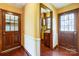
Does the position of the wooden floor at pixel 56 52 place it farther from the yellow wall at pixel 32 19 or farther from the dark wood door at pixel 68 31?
the yellow wall at pixel 32 19

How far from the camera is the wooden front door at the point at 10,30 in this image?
1.35 meters

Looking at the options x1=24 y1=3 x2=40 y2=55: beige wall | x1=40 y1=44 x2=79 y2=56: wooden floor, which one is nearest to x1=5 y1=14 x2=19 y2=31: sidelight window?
x1=24 y1=3 x2=40 y2=55: beige wall

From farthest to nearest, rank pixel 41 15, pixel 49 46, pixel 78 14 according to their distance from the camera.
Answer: pixel 49 46 < pixel 41 15 < pixel 78 14

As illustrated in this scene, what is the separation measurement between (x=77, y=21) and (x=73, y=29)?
127mm

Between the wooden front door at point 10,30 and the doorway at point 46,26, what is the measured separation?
0.37 meters

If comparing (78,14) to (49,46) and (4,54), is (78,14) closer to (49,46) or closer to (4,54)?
(49,46)

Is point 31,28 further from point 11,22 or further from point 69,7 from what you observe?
point 69,7

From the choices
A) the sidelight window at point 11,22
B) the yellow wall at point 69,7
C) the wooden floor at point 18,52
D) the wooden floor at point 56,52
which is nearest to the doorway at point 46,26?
the wooden floor at point 56,52

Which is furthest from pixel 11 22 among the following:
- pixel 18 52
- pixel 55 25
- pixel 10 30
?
pixel 55 25

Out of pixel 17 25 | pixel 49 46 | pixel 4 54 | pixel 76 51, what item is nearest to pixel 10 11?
pixel 17 25

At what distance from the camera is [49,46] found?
156cm

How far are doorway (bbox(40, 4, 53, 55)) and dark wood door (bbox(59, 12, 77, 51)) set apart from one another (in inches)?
6.7

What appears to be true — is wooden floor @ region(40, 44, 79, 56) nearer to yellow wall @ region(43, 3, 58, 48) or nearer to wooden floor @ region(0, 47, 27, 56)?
yellow wall @ region(43, 3, 58, 48)

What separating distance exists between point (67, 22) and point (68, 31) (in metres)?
0.14
